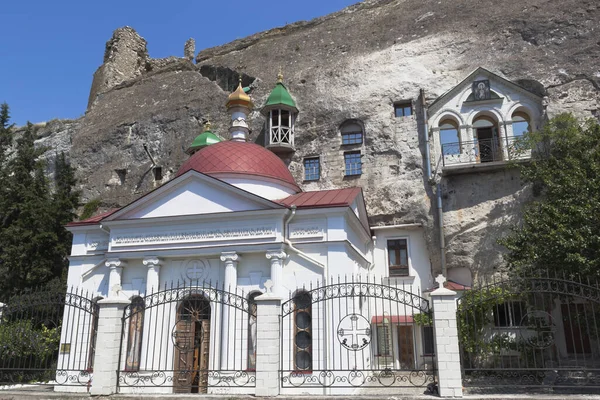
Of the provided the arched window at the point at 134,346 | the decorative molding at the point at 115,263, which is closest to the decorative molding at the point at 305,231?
the arched window at the point at 134,346

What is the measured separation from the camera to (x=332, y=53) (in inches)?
903

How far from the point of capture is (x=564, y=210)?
1319 cm

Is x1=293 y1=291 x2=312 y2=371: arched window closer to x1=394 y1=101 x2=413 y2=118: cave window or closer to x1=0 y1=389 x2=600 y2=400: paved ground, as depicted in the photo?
x1=0 y1=389 x2=600 y2=400: paved ground

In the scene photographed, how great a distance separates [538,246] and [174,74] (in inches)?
850

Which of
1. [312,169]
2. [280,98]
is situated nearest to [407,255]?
[312,169]

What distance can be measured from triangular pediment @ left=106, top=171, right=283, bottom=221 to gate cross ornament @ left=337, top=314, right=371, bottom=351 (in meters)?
4.42

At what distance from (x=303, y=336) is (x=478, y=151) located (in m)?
10.1

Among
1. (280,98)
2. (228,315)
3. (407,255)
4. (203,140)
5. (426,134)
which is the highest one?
(280,98)

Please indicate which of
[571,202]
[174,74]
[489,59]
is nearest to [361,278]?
[571,202]

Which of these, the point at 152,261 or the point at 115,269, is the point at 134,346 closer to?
the point at 115,269

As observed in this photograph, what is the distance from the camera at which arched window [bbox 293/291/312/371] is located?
1321cm

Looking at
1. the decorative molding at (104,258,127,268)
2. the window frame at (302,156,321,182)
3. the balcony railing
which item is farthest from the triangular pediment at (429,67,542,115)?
the decorative molding at (104,258,127,268)

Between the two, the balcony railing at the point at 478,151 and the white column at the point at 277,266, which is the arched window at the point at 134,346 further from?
the balcony railing at the point at 478,151

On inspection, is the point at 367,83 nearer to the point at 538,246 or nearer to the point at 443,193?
the point at 443,193
